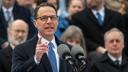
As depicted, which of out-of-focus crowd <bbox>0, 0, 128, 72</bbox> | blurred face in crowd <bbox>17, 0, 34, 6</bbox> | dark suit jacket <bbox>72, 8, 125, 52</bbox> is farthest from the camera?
blurred face in crowd <bbox>17, 0, 34, 6</bbox>

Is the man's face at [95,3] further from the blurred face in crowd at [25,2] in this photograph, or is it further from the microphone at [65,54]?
the microphone at [65,54]

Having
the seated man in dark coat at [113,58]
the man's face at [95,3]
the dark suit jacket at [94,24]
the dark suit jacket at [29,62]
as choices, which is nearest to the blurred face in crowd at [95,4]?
the man's face at [95,3]

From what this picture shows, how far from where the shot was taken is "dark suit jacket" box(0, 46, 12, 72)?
7.43 metres

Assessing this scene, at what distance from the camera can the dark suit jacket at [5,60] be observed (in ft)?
24.4

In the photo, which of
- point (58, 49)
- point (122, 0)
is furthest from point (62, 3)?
point (58, 49)

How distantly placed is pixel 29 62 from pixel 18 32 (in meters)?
3.67

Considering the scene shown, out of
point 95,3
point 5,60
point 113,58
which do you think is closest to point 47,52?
point 5,60

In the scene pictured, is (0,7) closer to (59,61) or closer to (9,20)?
(9,20)

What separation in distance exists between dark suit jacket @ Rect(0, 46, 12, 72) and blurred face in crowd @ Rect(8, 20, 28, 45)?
1.79 feet

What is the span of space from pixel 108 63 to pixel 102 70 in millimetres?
226

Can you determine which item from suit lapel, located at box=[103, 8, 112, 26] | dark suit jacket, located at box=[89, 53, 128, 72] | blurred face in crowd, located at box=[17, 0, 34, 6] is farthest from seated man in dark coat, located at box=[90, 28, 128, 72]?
blurred face in crowd, located at box=[17, 0, 34, 6]

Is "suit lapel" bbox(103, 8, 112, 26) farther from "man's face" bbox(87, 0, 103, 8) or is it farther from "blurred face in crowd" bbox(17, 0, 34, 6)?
"blurred face in crowd" bbox(17, 0, 34, 6)

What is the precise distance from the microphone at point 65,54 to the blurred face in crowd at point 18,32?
3.12 metres

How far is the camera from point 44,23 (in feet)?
16.5
